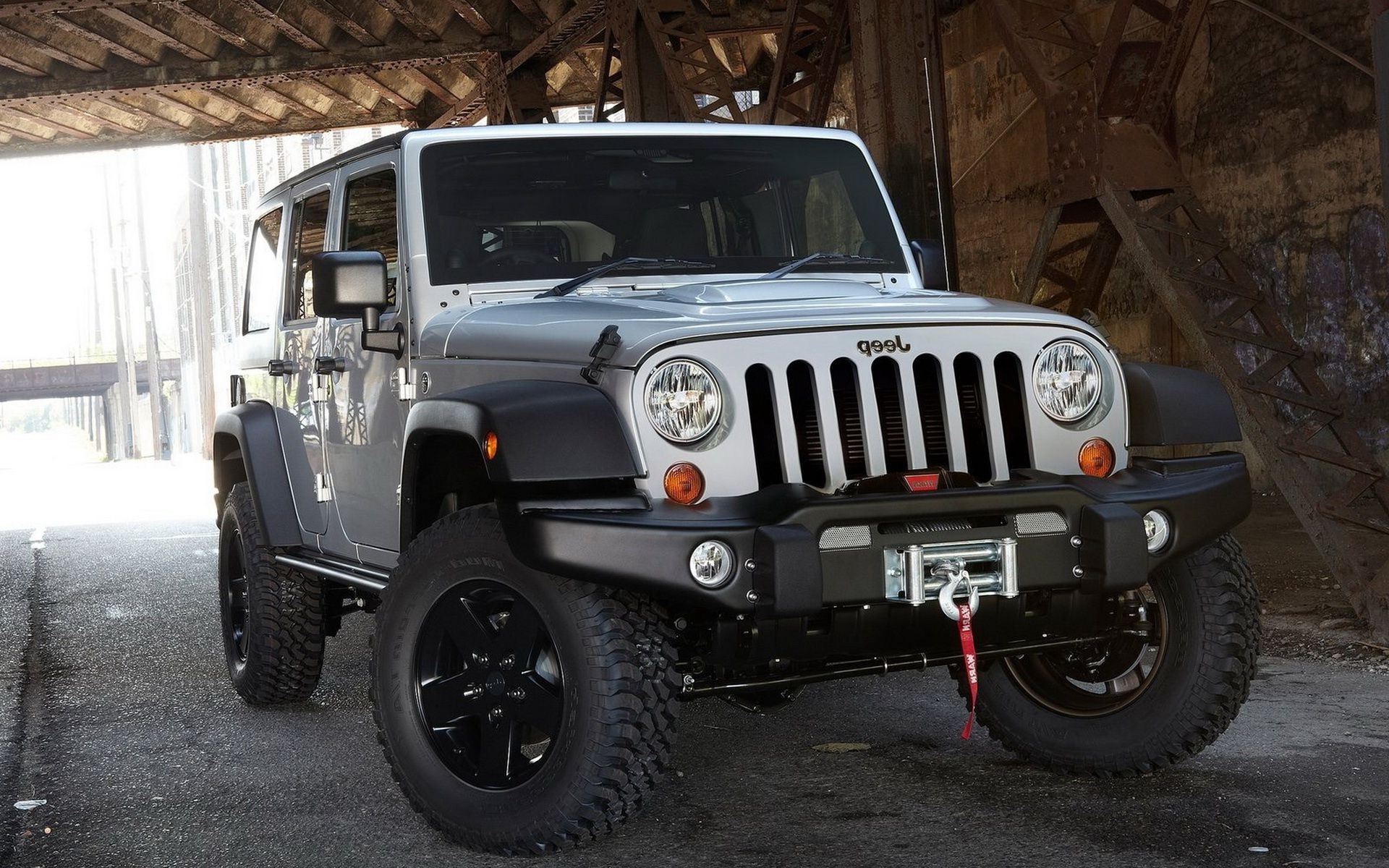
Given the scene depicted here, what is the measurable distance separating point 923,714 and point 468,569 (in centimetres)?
230

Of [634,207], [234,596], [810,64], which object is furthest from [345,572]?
[810,64]

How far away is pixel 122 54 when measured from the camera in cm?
1545

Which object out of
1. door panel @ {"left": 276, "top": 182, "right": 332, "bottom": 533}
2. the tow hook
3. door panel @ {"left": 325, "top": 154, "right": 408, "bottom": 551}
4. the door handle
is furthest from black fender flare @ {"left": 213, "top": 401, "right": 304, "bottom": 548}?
the tow hook

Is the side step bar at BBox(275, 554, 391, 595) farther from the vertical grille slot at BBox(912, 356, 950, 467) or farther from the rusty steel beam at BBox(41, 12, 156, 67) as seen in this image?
the rusty steel beam at BBox(41, 12, 156, 67)

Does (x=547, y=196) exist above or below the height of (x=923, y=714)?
above

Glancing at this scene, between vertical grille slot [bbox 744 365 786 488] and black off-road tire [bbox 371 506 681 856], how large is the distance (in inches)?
17.8

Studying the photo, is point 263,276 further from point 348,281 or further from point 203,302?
point 203,302

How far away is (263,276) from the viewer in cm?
662

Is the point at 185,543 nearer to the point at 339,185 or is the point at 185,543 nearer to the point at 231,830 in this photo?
the point at 339,185

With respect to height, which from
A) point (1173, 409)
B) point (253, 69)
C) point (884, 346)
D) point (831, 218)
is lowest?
point (1173, 409)

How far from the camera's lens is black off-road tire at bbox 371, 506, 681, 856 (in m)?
3.64

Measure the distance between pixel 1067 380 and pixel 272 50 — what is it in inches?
523

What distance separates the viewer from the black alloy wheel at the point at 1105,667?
438cm

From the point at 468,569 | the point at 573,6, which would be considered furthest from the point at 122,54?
the point at 468,569
